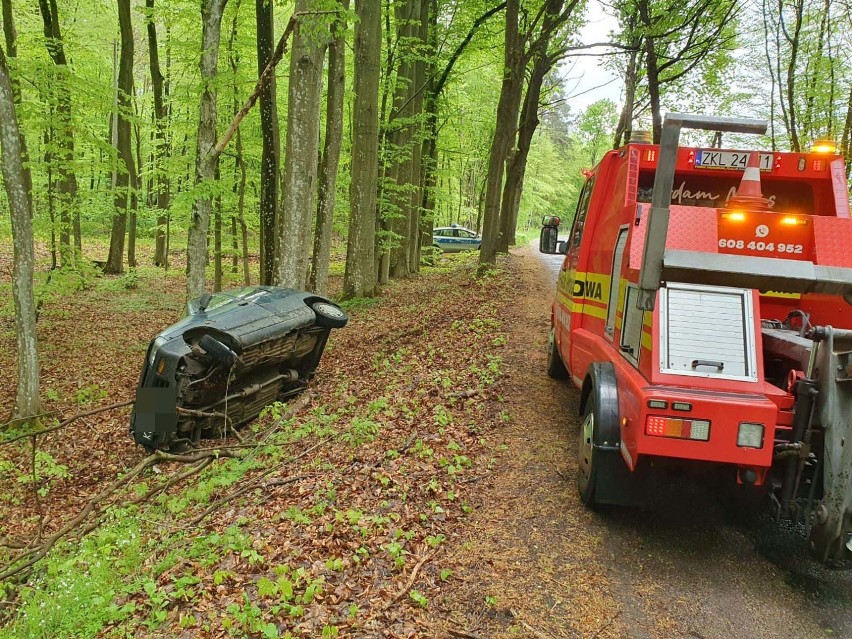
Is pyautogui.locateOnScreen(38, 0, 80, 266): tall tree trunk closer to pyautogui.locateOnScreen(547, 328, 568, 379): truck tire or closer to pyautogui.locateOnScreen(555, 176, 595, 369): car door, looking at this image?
pyautogui.locateOnScreen(555, 176, 595, 369): car door

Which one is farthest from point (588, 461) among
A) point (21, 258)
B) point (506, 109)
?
point (506, 109)

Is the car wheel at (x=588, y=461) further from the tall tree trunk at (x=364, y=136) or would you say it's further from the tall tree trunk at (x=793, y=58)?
the tall tree trunk at (x=793, y=58)

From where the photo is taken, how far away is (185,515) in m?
5.23

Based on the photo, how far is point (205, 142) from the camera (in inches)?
410

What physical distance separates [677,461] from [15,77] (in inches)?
510

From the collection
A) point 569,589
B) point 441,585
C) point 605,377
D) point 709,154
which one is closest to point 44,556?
point 441,585

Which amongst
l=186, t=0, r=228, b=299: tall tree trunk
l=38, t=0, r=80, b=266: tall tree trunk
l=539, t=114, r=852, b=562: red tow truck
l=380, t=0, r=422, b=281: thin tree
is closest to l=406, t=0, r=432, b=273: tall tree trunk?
l=380, t=0, r=422, b=281: thin tree

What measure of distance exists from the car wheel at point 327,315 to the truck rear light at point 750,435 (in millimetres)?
6172

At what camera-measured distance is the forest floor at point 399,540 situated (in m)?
3.44

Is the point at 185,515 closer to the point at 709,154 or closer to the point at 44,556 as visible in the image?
the point at 44,556

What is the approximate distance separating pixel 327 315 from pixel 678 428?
5959mm

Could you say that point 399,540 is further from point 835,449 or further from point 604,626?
point 835,449

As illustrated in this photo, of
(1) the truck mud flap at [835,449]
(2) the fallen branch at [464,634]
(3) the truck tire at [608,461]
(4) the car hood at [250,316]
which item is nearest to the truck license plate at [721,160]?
(3) the truck tire at [608,461]

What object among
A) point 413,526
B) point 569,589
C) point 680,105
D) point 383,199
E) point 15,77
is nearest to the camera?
point 569,589
